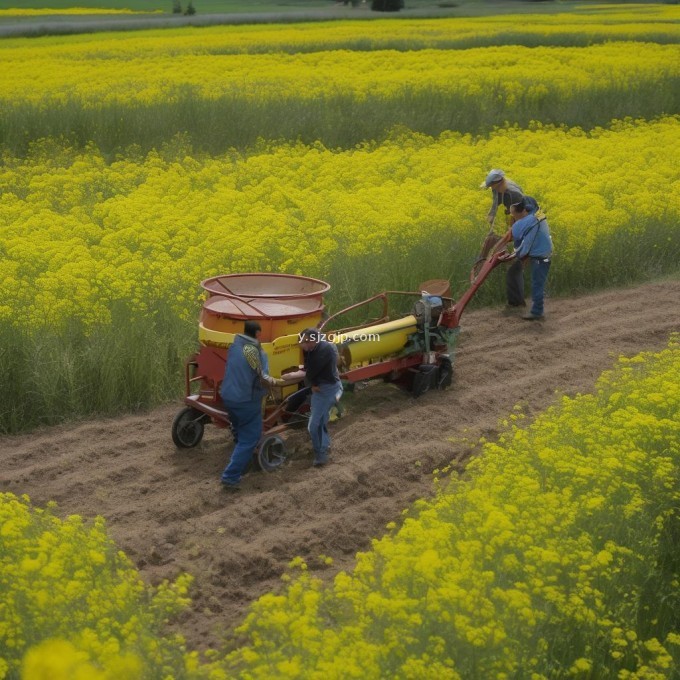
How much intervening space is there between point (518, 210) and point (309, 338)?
4.74m

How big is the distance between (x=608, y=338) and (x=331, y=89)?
44.8ft

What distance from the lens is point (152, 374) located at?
10.6 meters

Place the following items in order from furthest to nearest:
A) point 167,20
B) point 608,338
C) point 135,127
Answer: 1. point 167,20
2. point 135,127
3. point 608,338

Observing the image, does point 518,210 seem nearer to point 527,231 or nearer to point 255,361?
point 527,231

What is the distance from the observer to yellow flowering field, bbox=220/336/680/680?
5645mm

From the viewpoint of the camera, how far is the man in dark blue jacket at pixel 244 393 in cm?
861

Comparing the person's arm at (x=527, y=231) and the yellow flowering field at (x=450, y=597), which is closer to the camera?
the yellow flowering field at (x=450, y=597)

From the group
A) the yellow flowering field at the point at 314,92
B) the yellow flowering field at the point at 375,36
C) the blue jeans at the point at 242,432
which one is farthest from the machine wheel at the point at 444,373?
the yellow flowering field at the point at 375,36

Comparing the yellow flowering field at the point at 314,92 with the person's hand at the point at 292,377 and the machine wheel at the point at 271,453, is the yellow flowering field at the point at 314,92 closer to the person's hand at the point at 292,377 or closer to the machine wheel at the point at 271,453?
the person's hand at the point at 292,377

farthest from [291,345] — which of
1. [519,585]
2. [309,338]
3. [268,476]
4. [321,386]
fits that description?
[519,585]

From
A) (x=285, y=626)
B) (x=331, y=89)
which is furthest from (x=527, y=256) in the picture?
(x=331, y=89)

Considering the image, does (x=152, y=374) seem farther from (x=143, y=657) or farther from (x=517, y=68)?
(x=517, y=68)

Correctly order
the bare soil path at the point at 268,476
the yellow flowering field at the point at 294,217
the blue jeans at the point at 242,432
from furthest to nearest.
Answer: the yellow flowering field at the point at 294,217
the blue jeans at the point at 242,432
the bare soil path at the point at 268,476

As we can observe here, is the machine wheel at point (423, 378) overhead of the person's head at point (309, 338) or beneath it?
beneath
